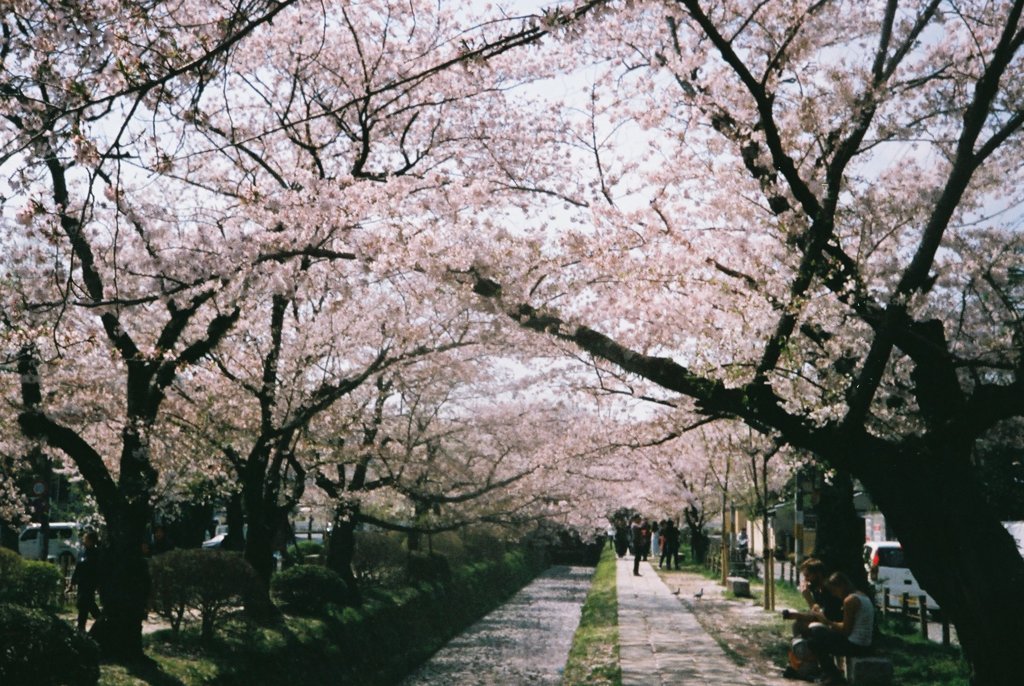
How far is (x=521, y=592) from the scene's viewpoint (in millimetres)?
34906

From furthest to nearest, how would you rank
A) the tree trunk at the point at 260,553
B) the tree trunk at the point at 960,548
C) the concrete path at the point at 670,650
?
the tree trunk at the point at 260,553 < the concrete path at the point at 670,650 < the tree trunk at the point at 960,548

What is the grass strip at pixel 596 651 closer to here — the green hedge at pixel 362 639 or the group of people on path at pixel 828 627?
the group of people on path at pixel 828 627

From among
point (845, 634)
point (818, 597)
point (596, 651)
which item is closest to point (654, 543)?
point (596, 651)

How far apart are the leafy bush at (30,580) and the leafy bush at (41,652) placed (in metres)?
8.55

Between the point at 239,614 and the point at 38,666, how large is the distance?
5.88 metres

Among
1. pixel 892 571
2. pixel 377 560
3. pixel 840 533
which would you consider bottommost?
pixel 377 560

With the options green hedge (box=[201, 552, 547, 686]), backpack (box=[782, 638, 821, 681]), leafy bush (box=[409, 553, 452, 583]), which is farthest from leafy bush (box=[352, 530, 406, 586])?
backpack (box=[782, 638, 821, 681])

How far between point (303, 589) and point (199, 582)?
325 cm

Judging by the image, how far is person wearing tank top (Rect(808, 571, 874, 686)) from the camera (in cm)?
891

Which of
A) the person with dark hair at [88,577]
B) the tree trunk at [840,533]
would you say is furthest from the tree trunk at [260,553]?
the tree trunk at [840,533]

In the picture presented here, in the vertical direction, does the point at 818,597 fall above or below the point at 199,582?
above

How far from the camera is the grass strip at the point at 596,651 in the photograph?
11312mm

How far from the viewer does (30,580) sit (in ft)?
53.8

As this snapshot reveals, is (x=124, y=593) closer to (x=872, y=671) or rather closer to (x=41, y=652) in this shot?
(x=41, y=652)
